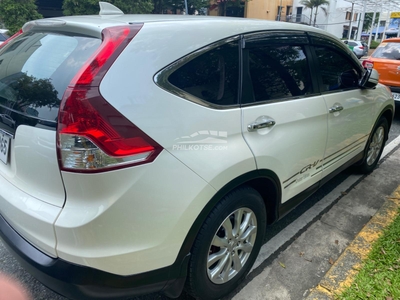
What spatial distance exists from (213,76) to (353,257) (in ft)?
5.95

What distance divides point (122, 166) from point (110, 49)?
53cm

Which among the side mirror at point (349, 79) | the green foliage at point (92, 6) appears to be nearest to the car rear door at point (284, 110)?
the side mirror at point (349, 79)

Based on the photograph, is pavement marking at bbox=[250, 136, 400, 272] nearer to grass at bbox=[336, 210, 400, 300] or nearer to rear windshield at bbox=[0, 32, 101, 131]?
grass at bbox=[336, 210, 400, 300]

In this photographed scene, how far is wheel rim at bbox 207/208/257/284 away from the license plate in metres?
1.25

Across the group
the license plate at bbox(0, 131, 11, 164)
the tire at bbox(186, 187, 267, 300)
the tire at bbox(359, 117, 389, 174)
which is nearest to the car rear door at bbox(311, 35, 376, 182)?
the tire at bbox(359, 117, 389, 174)

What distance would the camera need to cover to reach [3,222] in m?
1.78

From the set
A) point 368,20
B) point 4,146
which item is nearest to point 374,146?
point 4,146

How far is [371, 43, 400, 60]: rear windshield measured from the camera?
278 inches

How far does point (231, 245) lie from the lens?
6.64 ft

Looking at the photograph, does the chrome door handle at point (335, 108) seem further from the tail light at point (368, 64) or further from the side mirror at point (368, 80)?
the tail light at point (368, 64)

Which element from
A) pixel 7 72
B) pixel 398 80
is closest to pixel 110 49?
pixel 7 72

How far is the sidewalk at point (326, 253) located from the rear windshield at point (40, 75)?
1705mm

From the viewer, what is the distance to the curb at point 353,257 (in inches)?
86.0

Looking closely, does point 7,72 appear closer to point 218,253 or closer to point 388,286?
point 218,253
